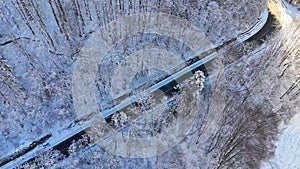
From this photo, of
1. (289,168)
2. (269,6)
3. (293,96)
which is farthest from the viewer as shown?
(269,6)

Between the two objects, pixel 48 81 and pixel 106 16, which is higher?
pixel 106 16

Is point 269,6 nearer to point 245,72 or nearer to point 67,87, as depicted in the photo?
point 245,72

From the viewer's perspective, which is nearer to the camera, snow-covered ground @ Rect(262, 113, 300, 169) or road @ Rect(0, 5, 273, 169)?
road @ Rect(0, 5, 273, 169)

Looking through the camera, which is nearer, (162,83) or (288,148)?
(288,148)

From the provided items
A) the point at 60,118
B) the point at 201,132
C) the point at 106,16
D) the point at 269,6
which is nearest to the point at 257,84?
the point at 201,132

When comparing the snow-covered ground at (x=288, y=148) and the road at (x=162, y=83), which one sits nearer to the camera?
the road at (x=162, y=83)

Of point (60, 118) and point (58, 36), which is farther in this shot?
point (58, 36)

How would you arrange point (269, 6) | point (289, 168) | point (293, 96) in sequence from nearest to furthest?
point (289, 168) → point (293, 96) → point (269, 6)

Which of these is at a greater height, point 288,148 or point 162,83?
point 162,83
